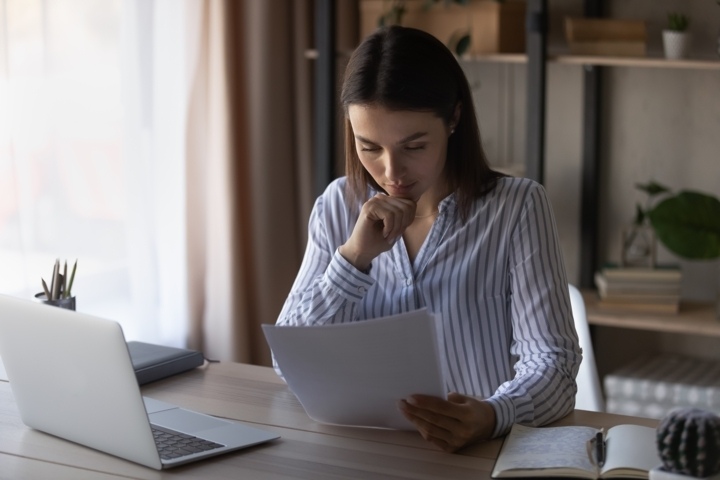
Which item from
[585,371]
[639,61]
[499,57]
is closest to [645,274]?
[639,61]

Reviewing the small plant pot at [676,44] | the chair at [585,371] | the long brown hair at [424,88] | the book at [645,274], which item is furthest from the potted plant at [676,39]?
the long brown hair at [424,88]

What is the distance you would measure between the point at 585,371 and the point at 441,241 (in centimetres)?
44

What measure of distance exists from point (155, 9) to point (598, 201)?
1525 millimetres

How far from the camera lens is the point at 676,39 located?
2836mm

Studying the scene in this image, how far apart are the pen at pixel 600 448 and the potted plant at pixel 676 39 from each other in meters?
1.76

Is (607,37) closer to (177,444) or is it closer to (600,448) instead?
(600,448)

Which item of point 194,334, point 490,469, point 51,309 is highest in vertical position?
point 51,309

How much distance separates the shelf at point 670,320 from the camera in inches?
109

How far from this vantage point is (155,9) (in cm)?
282

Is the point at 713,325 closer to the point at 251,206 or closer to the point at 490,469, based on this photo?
the point at 251,206

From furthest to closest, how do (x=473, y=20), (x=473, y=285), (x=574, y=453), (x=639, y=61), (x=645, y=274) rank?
(x=473, y=20), (x=645, y=274), (x=639, y=61), (x=473, y=285), (x=574, y=453)

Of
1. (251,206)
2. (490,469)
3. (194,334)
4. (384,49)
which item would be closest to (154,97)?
(251,206)

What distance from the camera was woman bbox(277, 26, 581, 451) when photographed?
63.2 inches

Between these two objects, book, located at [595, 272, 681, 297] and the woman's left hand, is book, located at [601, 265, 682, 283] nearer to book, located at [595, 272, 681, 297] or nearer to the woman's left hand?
book, located at [595, 272, 681, 297]
